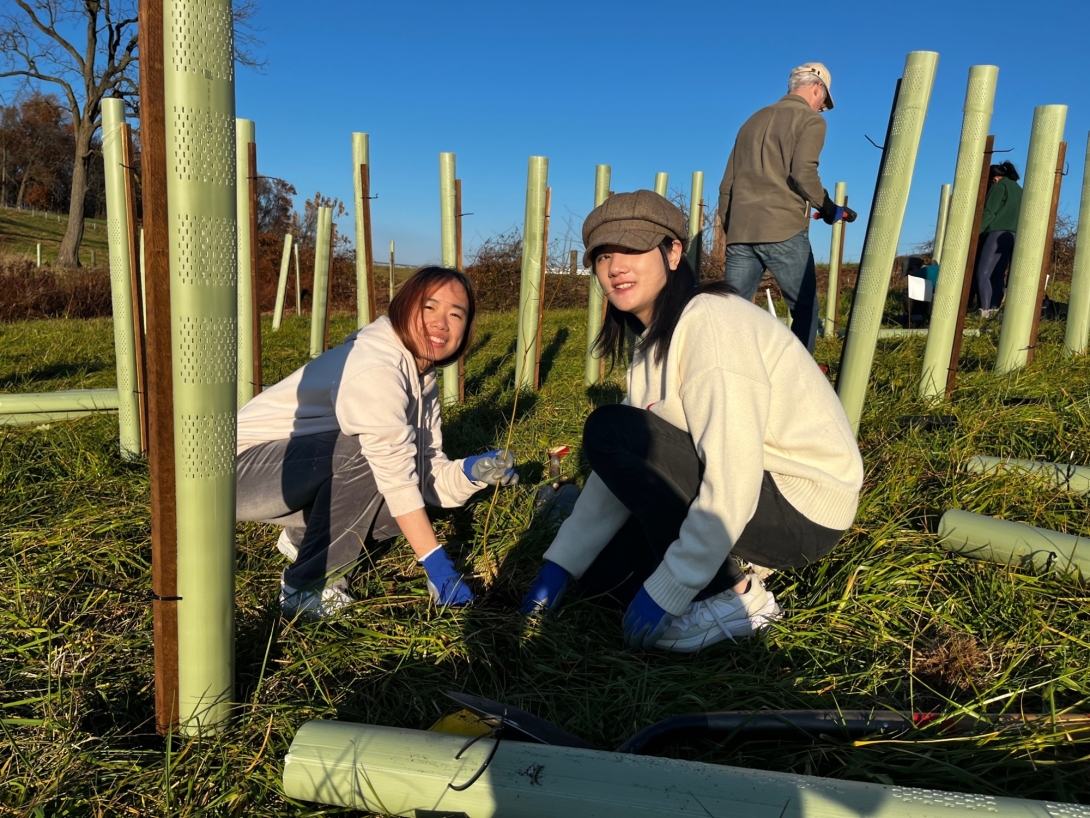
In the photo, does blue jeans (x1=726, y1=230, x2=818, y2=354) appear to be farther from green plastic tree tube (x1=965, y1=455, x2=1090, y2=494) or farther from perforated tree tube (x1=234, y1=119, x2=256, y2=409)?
perforated tree tube (x1=234, y1=119, x2=256, y2=409)

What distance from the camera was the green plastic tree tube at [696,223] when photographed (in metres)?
5.81

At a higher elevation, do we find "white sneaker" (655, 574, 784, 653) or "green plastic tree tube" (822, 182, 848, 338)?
"green plastic tree tube" (822, 182, 848, 338)

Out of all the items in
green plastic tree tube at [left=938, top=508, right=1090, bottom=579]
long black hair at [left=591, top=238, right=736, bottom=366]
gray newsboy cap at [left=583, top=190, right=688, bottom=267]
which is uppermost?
gray newsboy cap at [left=583, top=190, right=688, bottom=267]

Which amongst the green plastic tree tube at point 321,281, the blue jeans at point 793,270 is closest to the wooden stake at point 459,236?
the green plastic tree tube at point 321,281

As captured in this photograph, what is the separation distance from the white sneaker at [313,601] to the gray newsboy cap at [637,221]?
116 centimetres

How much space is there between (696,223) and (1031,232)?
2790 millimetres

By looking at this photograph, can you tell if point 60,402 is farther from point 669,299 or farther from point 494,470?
point 669,299

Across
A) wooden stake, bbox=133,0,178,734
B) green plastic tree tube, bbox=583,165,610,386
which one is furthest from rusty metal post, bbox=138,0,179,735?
green plastic tree tube, bbox=583,165,610,386

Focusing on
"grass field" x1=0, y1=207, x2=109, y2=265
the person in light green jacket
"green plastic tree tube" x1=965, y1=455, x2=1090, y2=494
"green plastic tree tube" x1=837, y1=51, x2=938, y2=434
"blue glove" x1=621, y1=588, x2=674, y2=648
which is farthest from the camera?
"grass field" x1=0, y1=207, x2=109, y2=265

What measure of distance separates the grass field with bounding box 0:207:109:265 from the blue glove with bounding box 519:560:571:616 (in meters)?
22.9

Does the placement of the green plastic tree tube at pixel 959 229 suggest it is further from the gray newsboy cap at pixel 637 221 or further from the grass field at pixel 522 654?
the gray newsboy cap at pixel 637 221

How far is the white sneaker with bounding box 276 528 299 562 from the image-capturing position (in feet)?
8.08

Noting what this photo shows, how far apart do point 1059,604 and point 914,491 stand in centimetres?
69

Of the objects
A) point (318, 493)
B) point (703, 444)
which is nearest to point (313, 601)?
point (318, 493)
